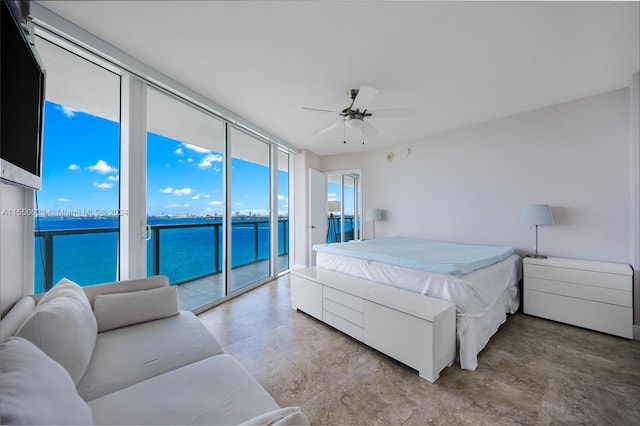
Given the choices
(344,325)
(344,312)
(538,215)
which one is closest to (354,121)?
(344,312)

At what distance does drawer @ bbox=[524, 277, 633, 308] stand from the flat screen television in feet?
14.1

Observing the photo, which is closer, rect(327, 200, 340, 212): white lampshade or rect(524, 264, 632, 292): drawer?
rect(524, 264, 632, 292): drawer

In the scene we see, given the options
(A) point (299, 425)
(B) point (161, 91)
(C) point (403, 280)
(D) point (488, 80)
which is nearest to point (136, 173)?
(B) point (161, 91)

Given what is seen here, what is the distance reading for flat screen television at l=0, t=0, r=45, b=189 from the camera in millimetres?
959

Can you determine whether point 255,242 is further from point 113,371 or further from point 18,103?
point 18,103

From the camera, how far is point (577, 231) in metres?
2.83

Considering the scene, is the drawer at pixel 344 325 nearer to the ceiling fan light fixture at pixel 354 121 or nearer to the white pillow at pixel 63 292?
the white pillow at pixel 63 292

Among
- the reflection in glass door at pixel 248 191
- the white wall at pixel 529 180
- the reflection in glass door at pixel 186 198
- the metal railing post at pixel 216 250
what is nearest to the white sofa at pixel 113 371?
the reflection in glass door at pixel 186 198

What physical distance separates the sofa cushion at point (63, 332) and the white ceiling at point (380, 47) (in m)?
1.82

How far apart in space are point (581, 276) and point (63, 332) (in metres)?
4.14

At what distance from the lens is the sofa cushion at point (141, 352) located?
43.3 inches

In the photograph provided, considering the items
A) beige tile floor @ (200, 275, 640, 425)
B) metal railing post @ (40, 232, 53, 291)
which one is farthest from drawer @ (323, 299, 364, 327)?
metal railing post @ (40, 232, 53, 291)

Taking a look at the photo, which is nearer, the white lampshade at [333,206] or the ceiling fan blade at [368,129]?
the ceiling fan blade at [368,129]

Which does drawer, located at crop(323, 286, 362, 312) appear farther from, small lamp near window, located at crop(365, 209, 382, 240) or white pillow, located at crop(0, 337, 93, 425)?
small lamp near window, located at crop(365, 209, 382, 240)
